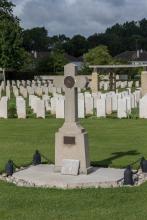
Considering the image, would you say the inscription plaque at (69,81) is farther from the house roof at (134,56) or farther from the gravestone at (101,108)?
the house roof at (134,56)

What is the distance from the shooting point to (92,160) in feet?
37.8

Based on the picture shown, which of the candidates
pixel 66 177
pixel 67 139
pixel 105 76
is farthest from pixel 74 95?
pixel 105 76

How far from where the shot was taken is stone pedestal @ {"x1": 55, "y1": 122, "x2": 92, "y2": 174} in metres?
9.88

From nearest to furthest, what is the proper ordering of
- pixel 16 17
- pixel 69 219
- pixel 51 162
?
pixel 69 219
pixel 51 162
pixel 16 17

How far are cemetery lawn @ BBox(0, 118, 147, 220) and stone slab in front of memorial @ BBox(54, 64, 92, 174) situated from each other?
1.22 meters

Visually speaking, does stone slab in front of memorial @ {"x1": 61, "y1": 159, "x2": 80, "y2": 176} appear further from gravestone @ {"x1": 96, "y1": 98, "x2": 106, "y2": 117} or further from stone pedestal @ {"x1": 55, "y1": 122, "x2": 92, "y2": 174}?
gravestone @ {"x1": 96, "y1": 98, "x2": 106, "y2": 117}

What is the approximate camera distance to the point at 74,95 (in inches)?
392

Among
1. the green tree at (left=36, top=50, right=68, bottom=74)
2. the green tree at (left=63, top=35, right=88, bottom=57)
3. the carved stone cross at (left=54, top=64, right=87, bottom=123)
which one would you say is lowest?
the carved stone cross at (left=54, top=64, right=87, bottom=123)

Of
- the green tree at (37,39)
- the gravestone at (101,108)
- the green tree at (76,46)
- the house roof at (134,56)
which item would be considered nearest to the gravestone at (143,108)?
the gravestone at (101,108)

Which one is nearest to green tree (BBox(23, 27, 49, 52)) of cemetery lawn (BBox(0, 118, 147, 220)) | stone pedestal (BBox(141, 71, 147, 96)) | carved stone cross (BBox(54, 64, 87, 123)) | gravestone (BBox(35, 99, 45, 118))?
stone pedestal (BBox(141, 71, 147, 96))

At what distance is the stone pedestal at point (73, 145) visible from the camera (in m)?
9.88

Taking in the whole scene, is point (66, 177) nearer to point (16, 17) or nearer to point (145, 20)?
point (16, 17)

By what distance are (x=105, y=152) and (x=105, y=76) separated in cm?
4086

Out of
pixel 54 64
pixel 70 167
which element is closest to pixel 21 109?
pixel 70 167
